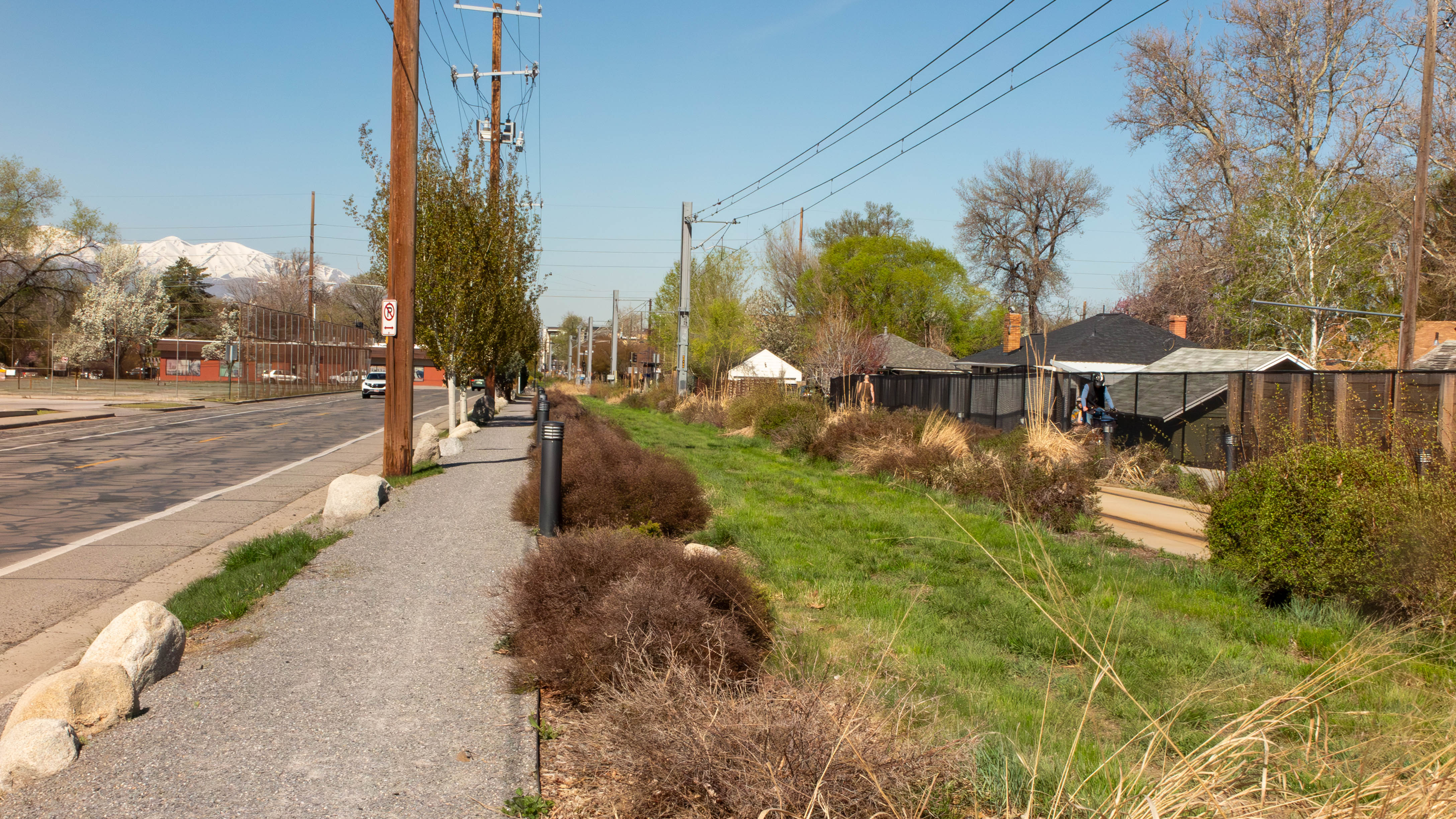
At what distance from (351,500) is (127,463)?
850 cm

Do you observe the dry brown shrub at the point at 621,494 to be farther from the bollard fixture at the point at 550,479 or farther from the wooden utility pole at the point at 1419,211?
the wooden utility pole at the point at 1419,211

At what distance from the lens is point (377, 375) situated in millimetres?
56219

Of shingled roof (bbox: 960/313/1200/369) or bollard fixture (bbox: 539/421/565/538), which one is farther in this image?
shingled roof (bbox: 960/313/1200/369)

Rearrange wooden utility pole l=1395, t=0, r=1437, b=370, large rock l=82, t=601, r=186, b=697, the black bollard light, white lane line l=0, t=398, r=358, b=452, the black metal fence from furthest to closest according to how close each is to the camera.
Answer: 1. wooden utility pole l=1395, t=0, r=1437, b=370
2. white lane line l=0, t=398, r=358, b=452
3. the black bollard light
4. the black metal fence
5. large rock l=82, t=601, r=186, b=697

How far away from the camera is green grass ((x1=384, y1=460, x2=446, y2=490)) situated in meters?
12.4

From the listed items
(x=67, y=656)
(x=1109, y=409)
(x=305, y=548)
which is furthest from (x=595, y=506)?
(x=1109, y=409)

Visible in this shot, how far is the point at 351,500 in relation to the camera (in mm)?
9633

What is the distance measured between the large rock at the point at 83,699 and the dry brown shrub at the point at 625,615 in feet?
5.77

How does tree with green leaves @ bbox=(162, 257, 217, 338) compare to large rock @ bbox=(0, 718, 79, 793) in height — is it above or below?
above

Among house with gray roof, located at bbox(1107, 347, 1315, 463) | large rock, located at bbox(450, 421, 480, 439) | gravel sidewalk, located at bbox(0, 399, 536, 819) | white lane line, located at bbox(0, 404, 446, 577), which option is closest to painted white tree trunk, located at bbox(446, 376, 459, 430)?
large rock, located at bbox(450, 421, 480, 439)

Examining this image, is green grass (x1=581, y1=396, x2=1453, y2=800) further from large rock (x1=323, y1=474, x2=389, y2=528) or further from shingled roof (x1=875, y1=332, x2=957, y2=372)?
shingled roof (x1=875, y1=332, x2=957, y2=372)

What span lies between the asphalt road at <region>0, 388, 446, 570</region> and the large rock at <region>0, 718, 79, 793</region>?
17.9 ft

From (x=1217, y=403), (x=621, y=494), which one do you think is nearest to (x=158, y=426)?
(x=621, y=494)

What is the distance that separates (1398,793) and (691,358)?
5832cm
